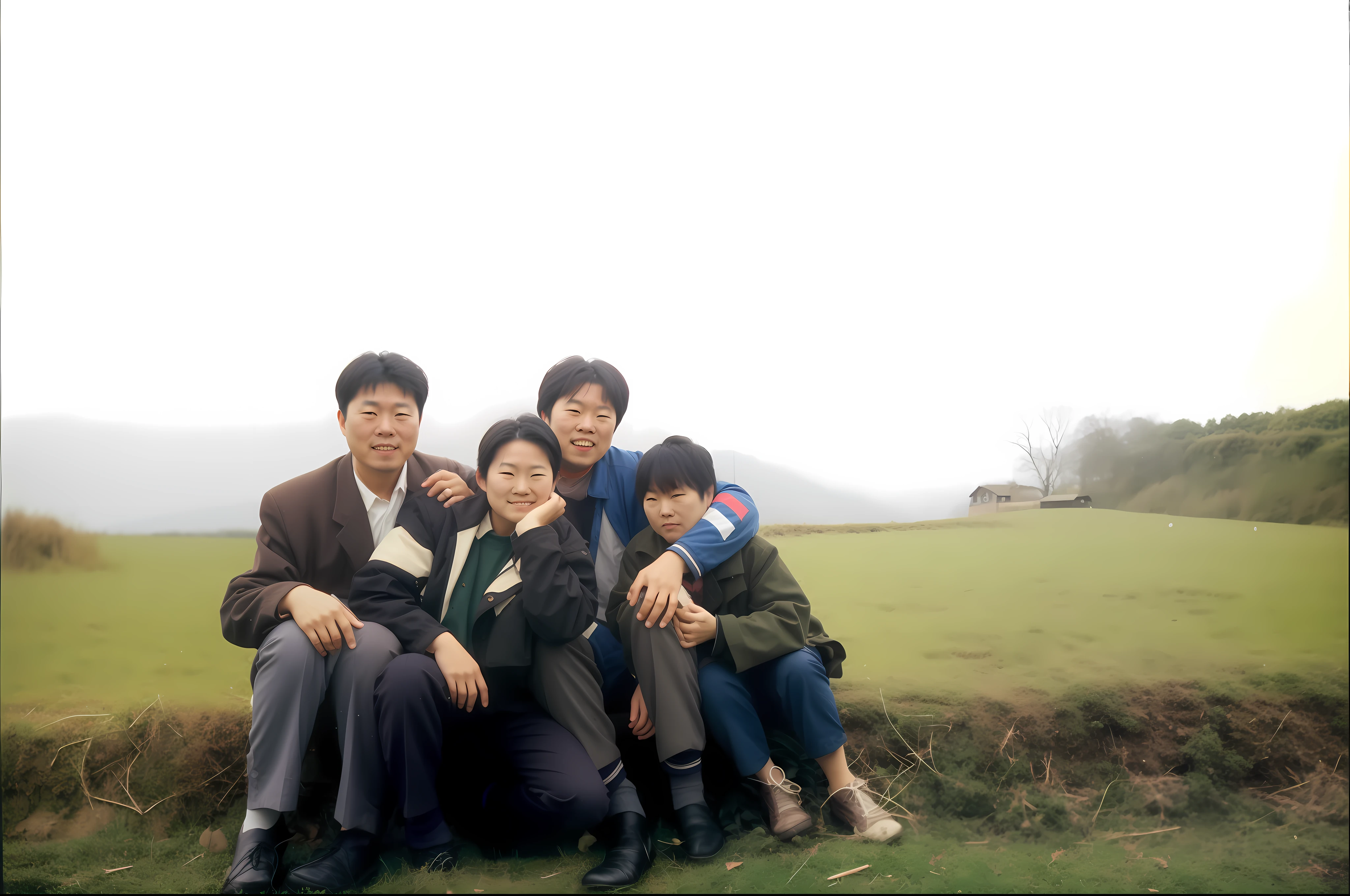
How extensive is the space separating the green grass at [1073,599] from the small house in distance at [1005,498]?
0.04 m

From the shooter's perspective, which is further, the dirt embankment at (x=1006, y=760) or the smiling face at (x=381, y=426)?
the dirt embankment at (x=1006, y=760)

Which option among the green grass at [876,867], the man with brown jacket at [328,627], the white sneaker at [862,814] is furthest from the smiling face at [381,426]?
the white sneaker at [862,814]

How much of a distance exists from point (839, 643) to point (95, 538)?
3402mm

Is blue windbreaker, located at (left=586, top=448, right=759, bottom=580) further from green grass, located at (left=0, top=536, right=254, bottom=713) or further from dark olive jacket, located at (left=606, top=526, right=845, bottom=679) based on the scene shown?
green grass, located at (left=0, top=536, right=254, bottom=713)

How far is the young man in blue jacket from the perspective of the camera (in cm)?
203

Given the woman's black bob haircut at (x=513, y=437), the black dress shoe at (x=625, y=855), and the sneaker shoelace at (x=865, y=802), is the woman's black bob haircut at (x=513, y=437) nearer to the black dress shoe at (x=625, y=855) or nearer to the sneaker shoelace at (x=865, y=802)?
the black dress shoe at (x=625, y=855)

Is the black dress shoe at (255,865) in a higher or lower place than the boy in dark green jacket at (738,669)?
lower

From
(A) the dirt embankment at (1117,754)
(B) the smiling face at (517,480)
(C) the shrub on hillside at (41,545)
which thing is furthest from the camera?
(C) the shrub on hillside at (41,545)

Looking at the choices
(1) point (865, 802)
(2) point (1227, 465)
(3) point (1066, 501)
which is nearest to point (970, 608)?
(3) point (1066, 501)

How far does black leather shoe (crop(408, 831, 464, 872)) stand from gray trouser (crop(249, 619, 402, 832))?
12 cm

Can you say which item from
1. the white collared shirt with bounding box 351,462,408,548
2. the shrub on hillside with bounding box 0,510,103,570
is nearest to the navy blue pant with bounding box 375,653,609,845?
the white collared shirt with bounding box 351,462,408,548

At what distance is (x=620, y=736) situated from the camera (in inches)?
91.5

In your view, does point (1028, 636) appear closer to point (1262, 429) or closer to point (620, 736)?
point (1262, 429)

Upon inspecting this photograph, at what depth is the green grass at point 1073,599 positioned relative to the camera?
111 inches
